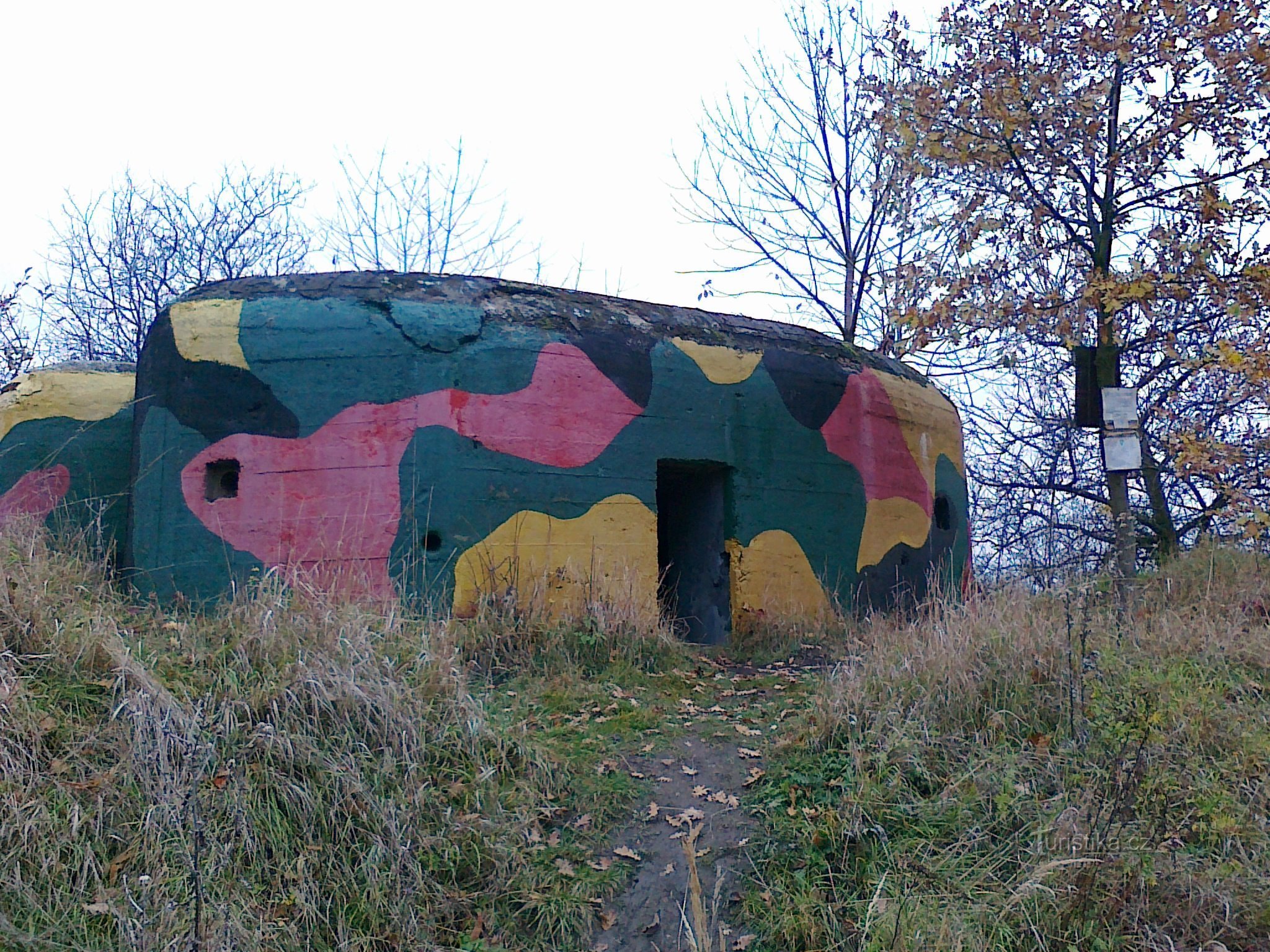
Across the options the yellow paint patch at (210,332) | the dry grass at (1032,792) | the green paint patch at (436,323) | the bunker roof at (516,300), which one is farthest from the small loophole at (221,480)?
the dry grass at (1032,792)

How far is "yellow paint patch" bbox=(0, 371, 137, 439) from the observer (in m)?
8.28

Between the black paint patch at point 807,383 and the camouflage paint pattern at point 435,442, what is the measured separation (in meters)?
0.33

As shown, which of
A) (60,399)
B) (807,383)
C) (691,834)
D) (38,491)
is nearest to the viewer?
(691,834)

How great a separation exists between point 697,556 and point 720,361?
1417mm

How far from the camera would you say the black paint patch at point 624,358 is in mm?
7555

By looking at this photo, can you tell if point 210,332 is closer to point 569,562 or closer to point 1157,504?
point 569,562

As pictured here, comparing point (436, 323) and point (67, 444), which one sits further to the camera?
point (67, 444)

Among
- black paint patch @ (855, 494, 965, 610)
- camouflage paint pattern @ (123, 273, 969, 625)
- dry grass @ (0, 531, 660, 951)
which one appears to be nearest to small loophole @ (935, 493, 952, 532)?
black paint patch @ (855, 494, 965, 610)

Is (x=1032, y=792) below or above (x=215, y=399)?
below

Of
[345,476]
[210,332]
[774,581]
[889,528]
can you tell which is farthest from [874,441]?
[210,332]

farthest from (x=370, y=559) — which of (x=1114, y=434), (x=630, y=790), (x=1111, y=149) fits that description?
(x=1111, y=149)

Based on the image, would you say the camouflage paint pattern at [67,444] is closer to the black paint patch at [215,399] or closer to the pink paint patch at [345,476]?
the black paint patch at [215,399]

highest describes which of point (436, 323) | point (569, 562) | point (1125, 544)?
point (436, 323)

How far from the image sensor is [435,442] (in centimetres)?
696
